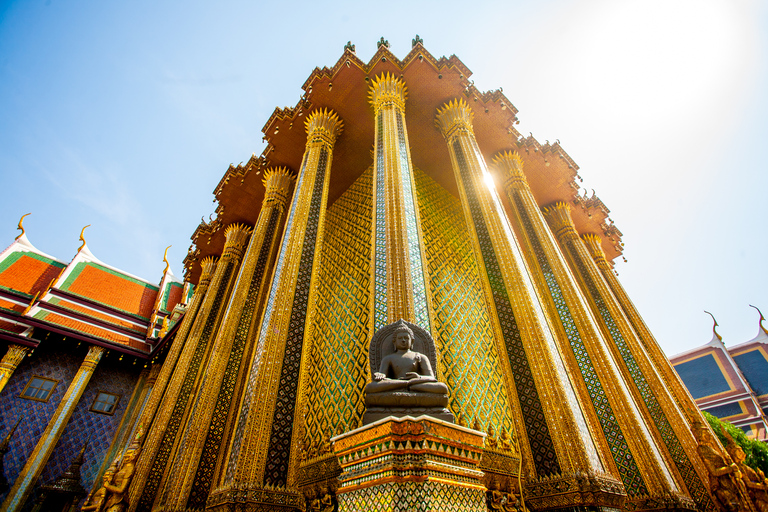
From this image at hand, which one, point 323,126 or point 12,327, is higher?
point 323,126

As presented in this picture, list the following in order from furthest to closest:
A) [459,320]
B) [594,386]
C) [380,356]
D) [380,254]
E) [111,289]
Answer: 1. [111,289]
2. [459,320]
3. [594,386]
4. [380,254]
5. [380,356]

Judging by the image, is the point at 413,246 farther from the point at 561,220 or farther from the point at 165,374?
the point at 561,220

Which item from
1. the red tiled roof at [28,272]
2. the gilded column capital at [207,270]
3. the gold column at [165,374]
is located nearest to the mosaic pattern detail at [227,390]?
the gold column at [165,374]

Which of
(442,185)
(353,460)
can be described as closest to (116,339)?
(442,185)

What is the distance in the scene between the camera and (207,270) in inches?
443

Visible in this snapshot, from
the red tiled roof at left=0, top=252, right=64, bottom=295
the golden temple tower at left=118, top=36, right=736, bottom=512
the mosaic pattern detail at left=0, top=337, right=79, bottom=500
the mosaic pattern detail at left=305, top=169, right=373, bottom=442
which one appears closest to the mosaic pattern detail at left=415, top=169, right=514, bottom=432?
the golden temple tower at left=118, top=36, right=736, bottom=512

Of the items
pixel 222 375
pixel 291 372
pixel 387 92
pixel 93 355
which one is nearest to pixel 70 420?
pixel 93 355

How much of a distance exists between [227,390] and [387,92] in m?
5.39

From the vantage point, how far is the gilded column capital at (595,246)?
10.9 meters

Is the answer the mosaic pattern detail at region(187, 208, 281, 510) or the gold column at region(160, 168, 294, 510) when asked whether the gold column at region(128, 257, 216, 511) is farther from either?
the mosaic pattern detail at region(187, 208, 281, 510)

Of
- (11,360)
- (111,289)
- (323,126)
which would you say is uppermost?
(111,289)

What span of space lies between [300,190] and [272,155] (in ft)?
8.77

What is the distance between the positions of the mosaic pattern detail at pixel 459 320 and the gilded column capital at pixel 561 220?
3.03 meters

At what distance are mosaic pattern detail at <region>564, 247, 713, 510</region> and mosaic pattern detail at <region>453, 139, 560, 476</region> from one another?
113 inches
